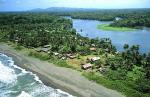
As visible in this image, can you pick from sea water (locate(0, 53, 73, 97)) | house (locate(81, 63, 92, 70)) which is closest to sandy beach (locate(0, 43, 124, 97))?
sea water (locate(0, 53, 73, 97))

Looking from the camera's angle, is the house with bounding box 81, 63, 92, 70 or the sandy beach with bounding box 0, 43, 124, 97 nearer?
the sandy beach with bounding box 0, 43, 124, 97

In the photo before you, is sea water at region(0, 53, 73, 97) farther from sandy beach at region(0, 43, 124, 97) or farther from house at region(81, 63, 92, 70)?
house at region(81, 63, 92, 70)

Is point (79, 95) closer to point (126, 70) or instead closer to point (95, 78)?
point (95, 78)

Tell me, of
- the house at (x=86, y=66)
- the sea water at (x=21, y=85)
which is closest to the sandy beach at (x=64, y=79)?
the sea water at (x=21, y=85)

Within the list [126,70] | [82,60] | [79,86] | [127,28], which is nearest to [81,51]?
[82,60]

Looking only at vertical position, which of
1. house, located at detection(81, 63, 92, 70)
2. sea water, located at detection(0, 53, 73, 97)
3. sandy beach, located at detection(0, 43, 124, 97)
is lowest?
sea water, located at detection(0, 53, 73, 97)
